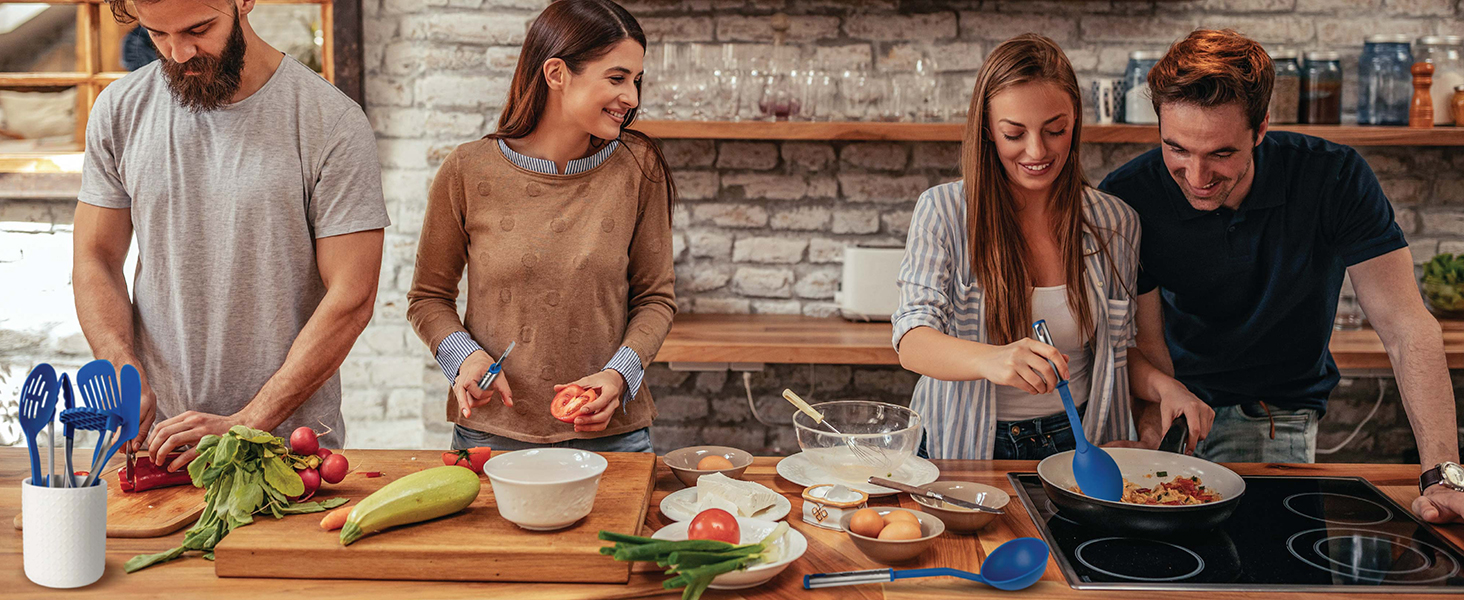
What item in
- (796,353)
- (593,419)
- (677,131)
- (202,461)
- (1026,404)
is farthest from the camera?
(677,131)

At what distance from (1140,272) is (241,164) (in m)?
1.72

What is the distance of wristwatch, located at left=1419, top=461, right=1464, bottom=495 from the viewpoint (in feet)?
4.79

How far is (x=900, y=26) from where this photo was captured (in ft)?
11.1

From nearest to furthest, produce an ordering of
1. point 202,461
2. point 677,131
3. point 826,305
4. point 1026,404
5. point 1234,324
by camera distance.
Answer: point 202,461
point 1026,404
point 1234,324
point 677,131
point 826,305

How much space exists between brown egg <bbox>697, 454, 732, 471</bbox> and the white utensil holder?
2.65 ft

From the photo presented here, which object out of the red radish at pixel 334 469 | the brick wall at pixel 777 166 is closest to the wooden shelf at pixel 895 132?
the brick wall at pixel 777 166

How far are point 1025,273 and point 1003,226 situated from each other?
0.10 m

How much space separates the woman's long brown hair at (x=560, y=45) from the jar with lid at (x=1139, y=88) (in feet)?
6.28

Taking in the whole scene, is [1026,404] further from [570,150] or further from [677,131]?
[677,131]

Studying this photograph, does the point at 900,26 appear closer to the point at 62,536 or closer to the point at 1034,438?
the point at 1034,438

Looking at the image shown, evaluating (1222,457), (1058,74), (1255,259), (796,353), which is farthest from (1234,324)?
(796,353)

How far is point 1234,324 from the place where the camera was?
6.68 ft

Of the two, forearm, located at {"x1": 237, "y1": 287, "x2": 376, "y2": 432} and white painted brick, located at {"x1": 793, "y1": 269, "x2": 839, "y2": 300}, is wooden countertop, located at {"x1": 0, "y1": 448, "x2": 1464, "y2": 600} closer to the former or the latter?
forearm, located at {"x1": 237, "y1": 287, "x2": 376, "y2": 432}

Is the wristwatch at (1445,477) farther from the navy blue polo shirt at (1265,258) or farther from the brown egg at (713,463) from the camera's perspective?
the brown egg at (713,463)
